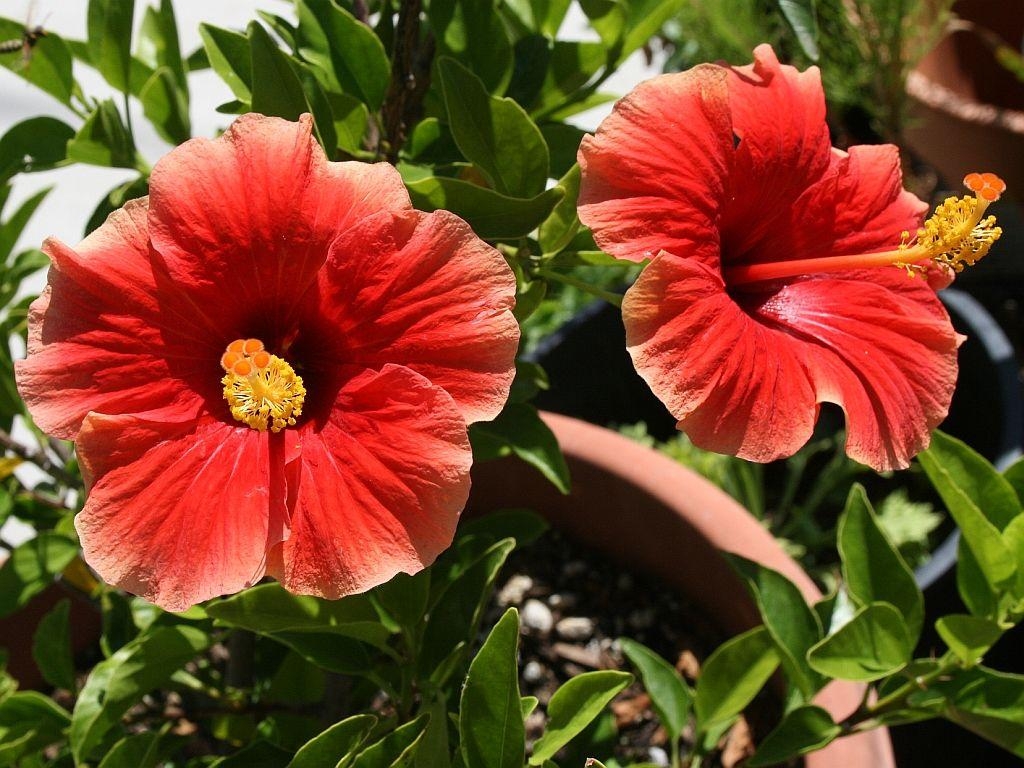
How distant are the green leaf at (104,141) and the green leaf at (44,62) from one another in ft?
0.32

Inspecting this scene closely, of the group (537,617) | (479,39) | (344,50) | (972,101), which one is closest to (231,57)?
(344,50)

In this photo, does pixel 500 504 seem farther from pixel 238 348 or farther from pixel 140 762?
pixel 238 348

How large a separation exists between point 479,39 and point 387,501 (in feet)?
1.27

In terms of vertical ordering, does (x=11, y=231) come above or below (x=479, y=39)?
below

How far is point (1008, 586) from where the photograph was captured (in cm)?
78

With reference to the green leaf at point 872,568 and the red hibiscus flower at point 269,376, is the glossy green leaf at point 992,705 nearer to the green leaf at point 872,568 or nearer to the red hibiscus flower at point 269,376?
the green leaf at point 872,568

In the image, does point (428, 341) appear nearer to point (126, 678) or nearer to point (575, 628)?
point (126, 678)

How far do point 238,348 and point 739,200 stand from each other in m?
0.36

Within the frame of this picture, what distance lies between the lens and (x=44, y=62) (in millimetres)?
811

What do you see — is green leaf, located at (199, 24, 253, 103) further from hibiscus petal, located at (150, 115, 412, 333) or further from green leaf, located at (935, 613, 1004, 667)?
green leaf, located at (935, 613, 1004, 667)

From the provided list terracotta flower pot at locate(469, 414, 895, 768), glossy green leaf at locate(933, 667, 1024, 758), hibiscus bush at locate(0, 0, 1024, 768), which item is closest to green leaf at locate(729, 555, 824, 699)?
hibiscus bush at locate(0, 0, 1024, 768)

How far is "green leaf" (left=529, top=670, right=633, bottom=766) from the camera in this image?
67 centimetres

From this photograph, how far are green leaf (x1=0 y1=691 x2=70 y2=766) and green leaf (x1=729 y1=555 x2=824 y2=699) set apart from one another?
593 millimetres

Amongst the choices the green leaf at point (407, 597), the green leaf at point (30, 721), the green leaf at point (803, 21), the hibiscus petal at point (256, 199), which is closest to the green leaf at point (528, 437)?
the green leaf at point (407, 597)
